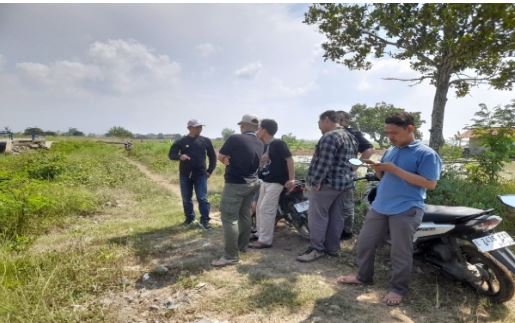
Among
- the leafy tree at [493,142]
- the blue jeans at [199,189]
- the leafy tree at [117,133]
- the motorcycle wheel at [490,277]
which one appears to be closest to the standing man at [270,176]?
the blue jeans at [199,189]

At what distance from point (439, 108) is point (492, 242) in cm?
550

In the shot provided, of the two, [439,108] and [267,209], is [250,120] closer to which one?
[267,209]

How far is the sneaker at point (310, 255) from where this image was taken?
426cm

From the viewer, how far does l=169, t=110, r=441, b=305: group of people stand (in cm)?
311

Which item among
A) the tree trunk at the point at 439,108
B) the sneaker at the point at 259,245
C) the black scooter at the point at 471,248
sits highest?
the tree trunk at the point at 439,108

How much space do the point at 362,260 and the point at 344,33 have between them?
645 cm

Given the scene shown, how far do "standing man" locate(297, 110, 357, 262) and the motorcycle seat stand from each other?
98cm

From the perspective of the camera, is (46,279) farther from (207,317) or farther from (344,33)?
(344,33)

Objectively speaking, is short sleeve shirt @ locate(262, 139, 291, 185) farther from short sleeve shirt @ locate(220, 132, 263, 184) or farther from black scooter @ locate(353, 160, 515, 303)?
black scooter @ locate(353, 160, 515, 303)

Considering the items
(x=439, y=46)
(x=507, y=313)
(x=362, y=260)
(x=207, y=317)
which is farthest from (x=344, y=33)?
(x=207, y=317)

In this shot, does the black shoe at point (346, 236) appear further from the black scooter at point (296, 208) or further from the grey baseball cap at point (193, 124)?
the grey baseball cap at point (193, 124)

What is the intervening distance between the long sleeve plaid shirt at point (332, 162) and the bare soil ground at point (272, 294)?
3.42 feet

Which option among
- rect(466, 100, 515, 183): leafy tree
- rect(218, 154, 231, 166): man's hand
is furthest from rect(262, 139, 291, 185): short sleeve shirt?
rect(466, 100, 515, 183): leafy tree

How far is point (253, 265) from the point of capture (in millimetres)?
4109
